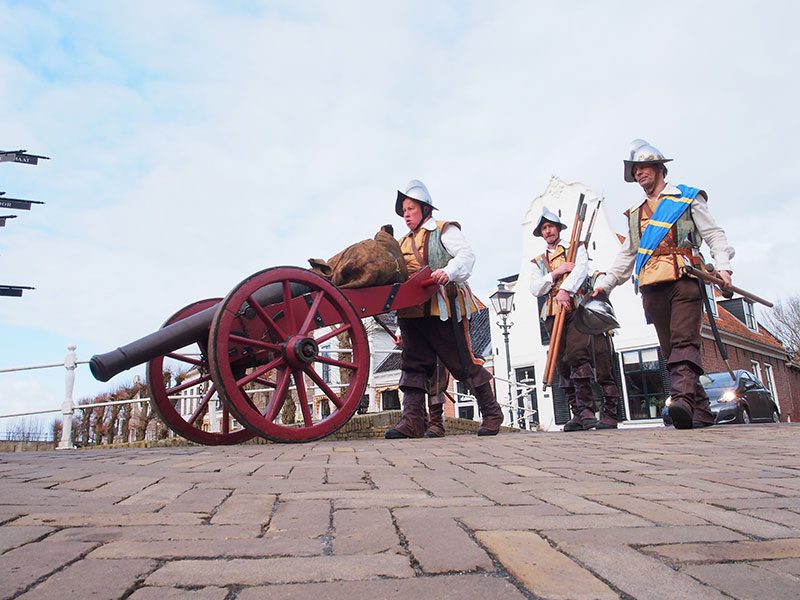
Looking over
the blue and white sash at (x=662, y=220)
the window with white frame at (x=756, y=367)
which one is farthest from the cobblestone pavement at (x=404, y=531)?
the window with white frame at (x=756, y=367)

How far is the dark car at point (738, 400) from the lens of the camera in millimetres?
10523

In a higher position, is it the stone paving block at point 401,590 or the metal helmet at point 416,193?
the metal helmet at point 416,193

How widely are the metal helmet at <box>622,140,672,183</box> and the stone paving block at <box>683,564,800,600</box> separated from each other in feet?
16.1

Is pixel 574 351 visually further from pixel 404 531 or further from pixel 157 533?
pixel 157 533

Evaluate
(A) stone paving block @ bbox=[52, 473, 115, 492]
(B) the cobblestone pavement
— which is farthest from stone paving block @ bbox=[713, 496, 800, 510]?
(A) stone paving block @ bbox=[52, 473, 115, 492]

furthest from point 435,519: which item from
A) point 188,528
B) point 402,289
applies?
point 402,289

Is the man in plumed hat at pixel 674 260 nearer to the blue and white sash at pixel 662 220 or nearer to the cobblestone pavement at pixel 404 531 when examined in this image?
the blue and white sash at pixel 662 220

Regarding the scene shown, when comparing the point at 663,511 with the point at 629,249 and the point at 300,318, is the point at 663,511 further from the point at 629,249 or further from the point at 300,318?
the point at 629,249

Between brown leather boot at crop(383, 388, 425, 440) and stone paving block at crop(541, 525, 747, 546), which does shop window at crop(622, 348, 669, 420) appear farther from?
stone paving block at crop(541, 525, 747, 546)

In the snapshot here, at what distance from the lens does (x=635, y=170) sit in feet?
18.8

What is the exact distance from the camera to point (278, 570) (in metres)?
1.21

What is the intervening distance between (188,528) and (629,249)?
5078 mm

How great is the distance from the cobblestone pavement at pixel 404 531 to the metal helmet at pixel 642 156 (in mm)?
3454

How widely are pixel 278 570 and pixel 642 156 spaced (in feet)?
17.3
